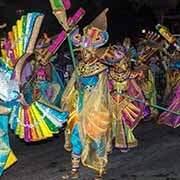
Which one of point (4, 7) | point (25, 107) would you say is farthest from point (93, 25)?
point (4, 7)

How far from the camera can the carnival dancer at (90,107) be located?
5516 mm

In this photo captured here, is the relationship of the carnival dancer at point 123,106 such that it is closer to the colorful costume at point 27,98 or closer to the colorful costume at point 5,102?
the colorful costume at point 27,98

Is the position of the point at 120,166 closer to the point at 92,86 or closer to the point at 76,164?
the point at 76,164

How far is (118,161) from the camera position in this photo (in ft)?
21.4

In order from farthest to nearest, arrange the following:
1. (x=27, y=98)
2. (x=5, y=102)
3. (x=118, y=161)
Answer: (x=118, y=161)
(x=27, y=98)
(x=5, y=102)

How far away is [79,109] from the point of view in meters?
5.61

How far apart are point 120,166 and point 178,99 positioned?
2823 mm

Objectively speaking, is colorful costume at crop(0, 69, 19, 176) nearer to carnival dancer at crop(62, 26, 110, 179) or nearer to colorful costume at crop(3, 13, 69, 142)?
colorful costume at crop(3, 13, 69, 142)

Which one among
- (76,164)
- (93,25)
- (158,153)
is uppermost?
(93,25)

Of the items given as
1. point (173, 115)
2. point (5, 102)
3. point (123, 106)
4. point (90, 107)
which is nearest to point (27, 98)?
point (5, 102)

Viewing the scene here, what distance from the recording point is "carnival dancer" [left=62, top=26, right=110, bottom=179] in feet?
18.1

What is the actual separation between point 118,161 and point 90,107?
130cm

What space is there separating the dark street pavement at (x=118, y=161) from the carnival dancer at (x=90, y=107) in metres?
0.36

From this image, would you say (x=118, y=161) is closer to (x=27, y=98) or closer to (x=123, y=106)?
(x=123, y=106)
